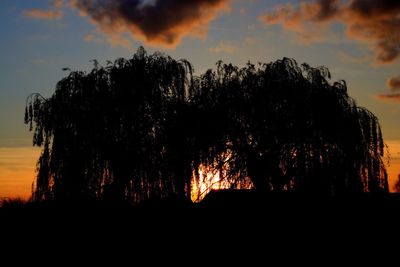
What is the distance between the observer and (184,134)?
20.9m

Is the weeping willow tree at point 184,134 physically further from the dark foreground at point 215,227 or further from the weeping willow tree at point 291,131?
the dark foreground at point 215,227

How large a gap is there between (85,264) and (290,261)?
165 inches

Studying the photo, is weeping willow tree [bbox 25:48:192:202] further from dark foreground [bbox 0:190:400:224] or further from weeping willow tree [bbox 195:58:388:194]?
dark foreground [bbox 0:190:400:224]

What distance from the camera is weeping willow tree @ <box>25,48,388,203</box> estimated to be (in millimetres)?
19719

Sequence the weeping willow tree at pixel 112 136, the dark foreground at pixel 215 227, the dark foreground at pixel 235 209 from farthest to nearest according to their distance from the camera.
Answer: the weeping willow tree at pixel 112 136
the dark foreground at pixel 235 209
the dark foreground at pixel 215 227

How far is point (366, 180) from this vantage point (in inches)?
786

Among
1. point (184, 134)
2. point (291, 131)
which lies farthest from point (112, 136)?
point (291, 131)

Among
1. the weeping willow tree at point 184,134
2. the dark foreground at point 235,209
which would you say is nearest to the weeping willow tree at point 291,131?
the weeping willow tree at point 184,134

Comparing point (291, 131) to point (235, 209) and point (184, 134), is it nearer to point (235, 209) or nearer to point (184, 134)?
point (184, 134)

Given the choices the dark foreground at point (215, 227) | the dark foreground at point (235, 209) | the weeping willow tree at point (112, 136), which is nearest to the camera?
the dark foreground at point (215, 227)

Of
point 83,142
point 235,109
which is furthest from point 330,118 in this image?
point 83,142

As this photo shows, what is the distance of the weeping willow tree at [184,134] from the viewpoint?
19.7m

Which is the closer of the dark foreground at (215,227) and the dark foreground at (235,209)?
the dark foreground at (215,227)

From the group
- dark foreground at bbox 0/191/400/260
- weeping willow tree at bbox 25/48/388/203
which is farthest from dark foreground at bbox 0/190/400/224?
weeping willow tree at bbox 25/48/388/203
